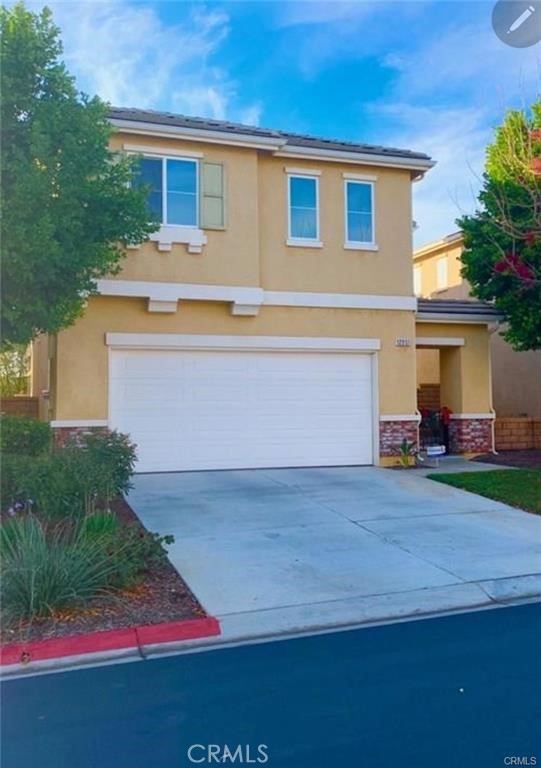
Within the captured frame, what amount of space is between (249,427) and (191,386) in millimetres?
1453

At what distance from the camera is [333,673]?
5.40 m

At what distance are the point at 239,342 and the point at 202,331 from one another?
786mm

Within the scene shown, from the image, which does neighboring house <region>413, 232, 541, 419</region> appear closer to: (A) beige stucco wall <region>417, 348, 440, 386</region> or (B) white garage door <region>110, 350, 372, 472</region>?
(A) beige stucco wall <region>417, 348, 440, 386</region>

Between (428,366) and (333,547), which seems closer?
(333,547)

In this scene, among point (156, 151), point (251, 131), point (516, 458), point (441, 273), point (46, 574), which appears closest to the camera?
point (46, 574)

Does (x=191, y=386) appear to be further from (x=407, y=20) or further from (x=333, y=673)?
(x=333, y=673)

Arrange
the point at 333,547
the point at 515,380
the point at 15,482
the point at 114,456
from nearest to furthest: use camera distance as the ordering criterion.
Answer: the point at 333,547 < the point at 15,482 < the point at 114,456 < the point at 515,380

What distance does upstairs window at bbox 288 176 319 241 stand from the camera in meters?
15.3

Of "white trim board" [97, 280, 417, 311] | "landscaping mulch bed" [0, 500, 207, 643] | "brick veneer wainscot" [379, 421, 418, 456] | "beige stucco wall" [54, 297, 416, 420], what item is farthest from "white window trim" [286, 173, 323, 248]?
"landscaping mulch bed" [0, 500, 207, 643]

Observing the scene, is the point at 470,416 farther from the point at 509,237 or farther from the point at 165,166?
the point at 165,166

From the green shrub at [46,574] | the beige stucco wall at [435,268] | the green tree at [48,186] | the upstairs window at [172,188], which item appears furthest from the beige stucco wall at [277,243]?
the beige stucco wall at [435,268]

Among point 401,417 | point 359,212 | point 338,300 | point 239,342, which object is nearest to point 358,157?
point 359,212

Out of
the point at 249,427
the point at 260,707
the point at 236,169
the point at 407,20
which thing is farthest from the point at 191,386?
the point at 260,707

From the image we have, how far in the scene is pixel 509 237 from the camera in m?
13.7
